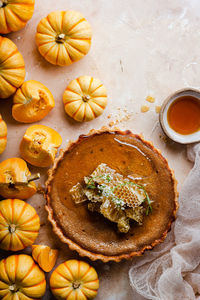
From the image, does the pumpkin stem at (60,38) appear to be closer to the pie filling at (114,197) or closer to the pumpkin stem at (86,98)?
the pumpkin stem at (86,98)

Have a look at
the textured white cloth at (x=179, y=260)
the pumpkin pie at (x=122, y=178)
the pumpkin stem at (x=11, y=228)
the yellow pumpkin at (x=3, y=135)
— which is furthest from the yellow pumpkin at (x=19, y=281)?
the yellow pumpkin at (x=3, y=135)

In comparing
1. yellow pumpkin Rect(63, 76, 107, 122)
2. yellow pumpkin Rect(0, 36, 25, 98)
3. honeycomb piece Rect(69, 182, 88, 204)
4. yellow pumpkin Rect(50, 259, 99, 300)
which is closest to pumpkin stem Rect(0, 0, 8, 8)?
yellow pumpkin Rect(0, 36, 25, 98)

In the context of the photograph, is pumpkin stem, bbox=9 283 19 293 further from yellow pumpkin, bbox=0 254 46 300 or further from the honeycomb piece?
the honeycomb piece

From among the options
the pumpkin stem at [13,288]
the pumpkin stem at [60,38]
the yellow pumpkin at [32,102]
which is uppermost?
the pumpkin stem at [60,38]

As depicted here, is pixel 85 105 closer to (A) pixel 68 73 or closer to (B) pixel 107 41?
(A) pixel 68 73

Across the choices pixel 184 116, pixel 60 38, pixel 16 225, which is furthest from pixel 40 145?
pixel 184 116

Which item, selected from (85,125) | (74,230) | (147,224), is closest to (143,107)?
(85,125)
